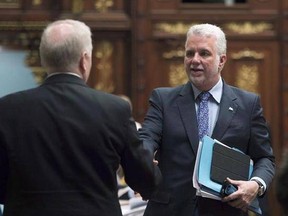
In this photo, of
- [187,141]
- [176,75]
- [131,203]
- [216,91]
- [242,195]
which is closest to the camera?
[242,195]

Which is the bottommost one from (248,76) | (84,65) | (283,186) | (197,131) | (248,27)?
(248,76)

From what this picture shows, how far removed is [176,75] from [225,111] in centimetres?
467

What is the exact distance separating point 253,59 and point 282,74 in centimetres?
33

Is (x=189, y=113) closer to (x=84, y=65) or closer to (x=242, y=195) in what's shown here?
(x=242, y=195)

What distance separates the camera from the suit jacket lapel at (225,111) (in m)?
4.99

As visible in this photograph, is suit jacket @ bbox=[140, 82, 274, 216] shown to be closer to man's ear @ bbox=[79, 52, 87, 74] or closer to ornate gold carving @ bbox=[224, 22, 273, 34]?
man's ear @ bbox=[79, 52, 87, 74]

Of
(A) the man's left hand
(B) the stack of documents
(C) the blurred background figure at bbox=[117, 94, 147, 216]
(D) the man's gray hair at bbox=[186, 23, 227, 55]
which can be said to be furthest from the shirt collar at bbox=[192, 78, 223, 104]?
(C) the blurred background figure at bbox=[117, 94, 147, 216]

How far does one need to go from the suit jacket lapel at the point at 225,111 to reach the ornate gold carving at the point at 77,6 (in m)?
4.77

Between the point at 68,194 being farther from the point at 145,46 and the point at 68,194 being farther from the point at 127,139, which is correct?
the point at 145,46

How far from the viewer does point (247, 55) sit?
974 centimetres

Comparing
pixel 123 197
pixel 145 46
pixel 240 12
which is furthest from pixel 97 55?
pixel 123 197

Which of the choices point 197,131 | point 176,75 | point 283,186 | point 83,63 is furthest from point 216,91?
point 176,75

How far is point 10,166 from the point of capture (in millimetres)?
4090

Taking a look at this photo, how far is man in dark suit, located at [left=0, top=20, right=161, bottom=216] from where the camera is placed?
404cm
